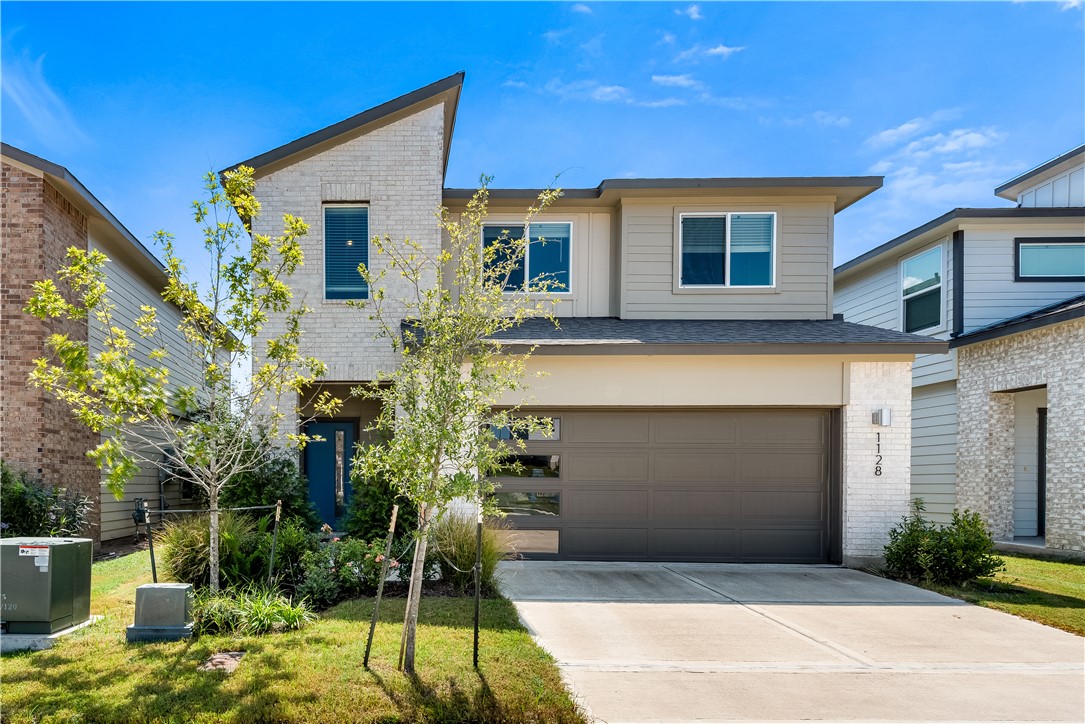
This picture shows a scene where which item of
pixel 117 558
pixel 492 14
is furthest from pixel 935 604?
pixel 117 558

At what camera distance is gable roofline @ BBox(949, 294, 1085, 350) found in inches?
469

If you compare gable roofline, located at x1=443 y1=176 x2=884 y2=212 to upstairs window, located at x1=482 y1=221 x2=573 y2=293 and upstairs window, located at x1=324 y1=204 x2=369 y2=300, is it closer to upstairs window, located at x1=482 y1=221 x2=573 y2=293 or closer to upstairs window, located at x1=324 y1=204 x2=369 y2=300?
upstairs window, located at x1=482 y1=221 x2=573 y2=293

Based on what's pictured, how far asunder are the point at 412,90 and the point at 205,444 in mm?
7041

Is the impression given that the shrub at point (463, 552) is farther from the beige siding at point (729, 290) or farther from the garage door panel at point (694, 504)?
the beige siding at point (729, 290)

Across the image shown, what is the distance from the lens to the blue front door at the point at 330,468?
13.1m

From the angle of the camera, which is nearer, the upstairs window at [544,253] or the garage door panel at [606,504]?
the garage door panel at [606,504]

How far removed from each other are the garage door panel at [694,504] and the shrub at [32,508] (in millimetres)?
8678

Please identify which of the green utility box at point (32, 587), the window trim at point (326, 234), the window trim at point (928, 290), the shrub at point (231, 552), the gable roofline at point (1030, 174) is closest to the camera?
the green utility box at point (32, 587)

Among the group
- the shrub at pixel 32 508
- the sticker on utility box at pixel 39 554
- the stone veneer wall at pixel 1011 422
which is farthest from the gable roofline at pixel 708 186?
the sticker on utility box at pixel 39 554

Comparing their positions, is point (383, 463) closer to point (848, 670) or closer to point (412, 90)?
point (848, 670)

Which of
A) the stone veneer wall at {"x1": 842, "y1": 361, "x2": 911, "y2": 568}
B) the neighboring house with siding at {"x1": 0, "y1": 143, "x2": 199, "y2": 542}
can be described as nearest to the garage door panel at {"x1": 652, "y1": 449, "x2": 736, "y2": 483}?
the stone veneer wall at {"x1": 842, "y1": 361, "x2": 911, "y2": 568}

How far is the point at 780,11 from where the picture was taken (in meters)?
10.1

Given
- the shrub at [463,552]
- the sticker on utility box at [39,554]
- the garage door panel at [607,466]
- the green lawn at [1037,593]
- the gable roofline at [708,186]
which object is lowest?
the green lawn at [1037,593]

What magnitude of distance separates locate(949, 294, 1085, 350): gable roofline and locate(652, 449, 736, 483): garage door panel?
6.35m
